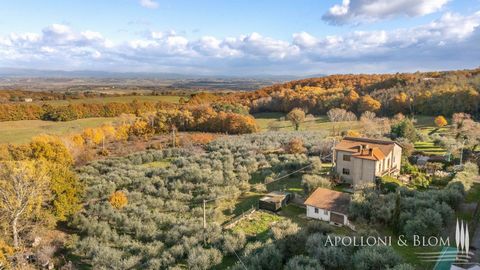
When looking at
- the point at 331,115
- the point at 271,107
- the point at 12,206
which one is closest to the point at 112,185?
the point at 12,206

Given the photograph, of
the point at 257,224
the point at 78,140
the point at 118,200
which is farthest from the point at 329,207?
the point at 78,140

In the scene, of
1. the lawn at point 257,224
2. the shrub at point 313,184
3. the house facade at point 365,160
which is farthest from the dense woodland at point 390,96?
the lawn at point 257,224

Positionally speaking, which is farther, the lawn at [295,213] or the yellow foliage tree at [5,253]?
the lawn at [295,213]

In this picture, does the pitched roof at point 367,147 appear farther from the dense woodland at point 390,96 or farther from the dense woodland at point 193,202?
the dense woodland at point 390,96

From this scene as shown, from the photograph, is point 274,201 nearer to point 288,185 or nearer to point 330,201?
point 330,201

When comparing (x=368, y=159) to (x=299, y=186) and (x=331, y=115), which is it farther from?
(x=331, y=115)

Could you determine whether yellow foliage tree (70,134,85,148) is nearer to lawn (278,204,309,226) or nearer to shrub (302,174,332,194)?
shrub (302,174,332,194)

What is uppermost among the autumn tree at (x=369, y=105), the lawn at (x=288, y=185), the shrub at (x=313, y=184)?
the autumn tree at (x=369, y=105)
